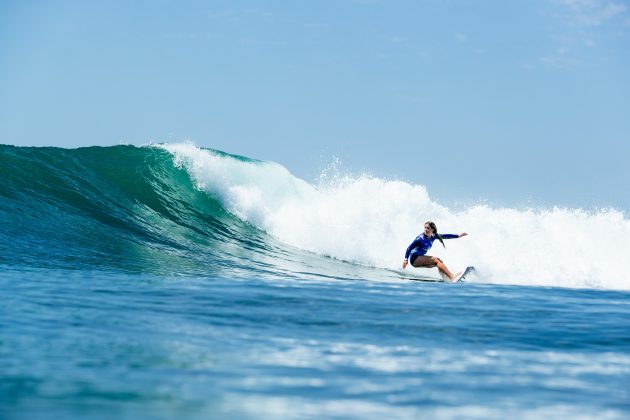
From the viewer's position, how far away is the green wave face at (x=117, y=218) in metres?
12.7

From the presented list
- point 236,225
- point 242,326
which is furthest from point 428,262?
point 242,326

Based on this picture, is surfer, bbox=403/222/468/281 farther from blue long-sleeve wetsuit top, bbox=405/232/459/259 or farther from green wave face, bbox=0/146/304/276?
green wave face, bbox=0/146/304/276

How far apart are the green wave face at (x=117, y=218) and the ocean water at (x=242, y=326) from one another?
3.0 inches

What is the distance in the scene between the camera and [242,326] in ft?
22.9

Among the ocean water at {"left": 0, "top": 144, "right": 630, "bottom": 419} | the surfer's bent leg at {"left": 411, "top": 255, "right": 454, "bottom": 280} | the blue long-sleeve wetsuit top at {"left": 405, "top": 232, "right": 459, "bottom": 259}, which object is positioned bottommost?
the ocean water at {"left": 0, "top": 144, "right": 630, "bottom": 419}

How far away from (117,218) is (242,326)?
1049cm

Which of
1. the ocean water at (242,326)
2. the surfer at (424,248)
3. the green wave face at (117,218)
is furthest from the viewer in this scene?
the surfer at (424,248)

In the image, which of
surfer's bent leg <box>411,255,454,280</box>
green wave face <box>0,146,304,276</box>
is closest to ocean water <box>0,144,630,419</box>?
green wave face <box>0,146,304,276</box>

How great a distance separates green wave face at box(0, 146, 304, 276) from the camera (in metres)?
12.7

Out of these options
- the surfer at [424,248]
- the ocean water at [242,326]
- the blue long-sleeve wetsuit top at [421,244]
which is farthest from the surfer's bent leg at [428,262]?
the ocean water at [242,326]

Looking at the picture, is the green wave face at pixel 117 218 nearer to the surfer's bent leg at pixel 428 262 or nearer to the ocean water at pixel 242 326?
the ocean water at pixel 242 326

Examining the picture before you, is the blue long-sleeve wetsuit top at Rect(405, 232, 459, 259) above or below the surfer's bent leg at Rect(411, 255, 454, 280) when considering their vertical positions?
above

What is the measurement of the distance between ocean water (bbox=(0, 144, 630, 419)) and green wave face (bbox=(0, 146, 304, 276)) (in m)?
0.08

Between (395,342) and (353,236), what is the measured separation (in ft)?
47.8
